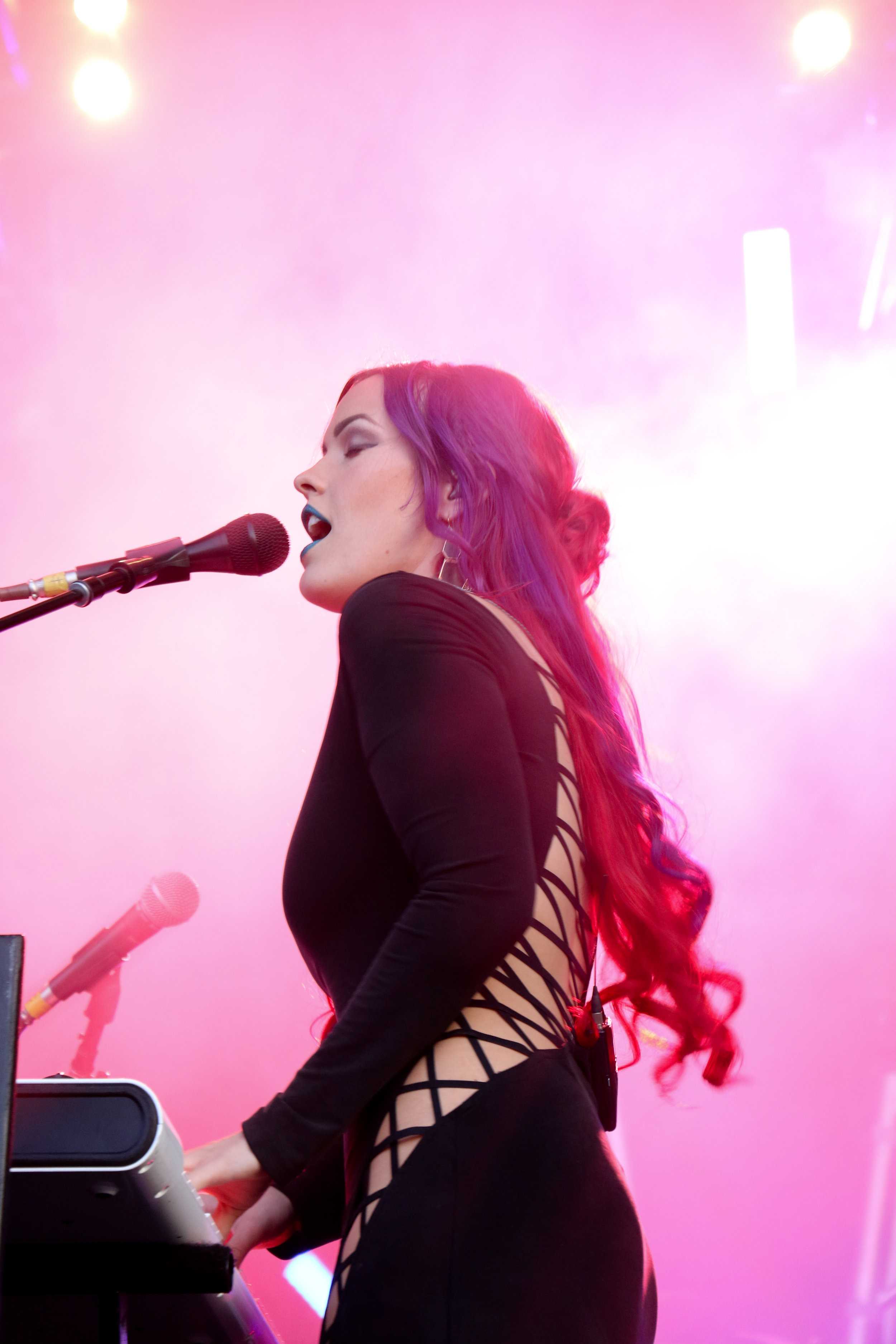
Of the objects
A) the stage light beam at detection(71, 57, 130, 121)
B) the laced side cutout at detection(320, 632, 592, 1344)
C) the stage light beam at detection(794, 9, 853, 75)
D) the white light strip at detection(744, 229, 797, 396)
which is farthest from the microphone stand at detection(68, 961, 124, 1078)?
the stage light beam at detection(794, 9, 853, 75)

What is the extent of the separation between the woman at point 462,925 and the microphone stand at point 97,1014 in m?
1.33

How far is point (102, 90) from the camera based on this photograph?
333 cm

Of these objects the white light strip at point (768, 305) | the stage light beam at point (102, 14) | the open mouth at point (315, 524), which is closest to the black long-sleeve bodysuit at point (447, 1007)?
the open mouth at point (315, 524)

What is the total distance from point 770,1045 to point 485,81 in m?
3.09

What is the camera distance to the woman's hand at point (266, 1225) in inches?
41.6

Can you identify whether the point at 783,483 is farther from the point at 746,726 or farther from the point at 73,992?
the point at 73,992

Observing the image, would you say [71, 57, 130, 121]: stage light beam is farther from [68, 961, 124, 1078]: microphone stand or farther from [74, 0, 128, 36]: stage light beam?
[68, 961, 124, 1078]: microphone stand

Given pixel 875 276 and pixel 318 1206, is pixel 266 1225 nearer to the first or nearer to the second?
pixel 318 1206

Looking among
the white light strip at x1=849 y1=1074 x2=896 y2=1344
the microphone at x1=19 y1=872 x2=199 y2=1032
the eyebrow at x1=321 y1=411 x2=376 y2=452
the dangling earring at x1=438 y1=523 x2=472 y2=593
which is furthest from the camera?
the white light strip at x1=849 y1=1074 x2=896 y2=1344

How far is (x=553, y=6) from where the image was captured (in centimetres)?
330

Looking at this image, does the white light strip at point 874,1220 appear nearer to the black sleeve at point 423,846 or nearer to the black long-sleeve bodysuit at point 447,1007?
the black long-sleeve bodysuit at point 447,1007

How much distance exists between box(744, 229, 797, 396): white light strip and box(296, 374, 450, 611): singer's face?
7.12ft

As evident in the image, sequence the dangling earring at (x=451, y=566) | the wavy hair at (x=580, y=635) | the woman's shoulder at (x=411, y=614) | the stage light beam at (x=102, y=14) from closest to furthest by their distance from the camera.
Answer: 1. the woman's shoulder at (x=411, y=614)
2. the wavy hair at (x=580, y=635)
3. the dangling earring at (x=451, y=566)
4. the stage light beam at (x=102, y=14)

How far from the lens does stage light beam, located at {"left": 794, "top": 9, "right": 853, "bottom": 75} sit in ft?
10.3
